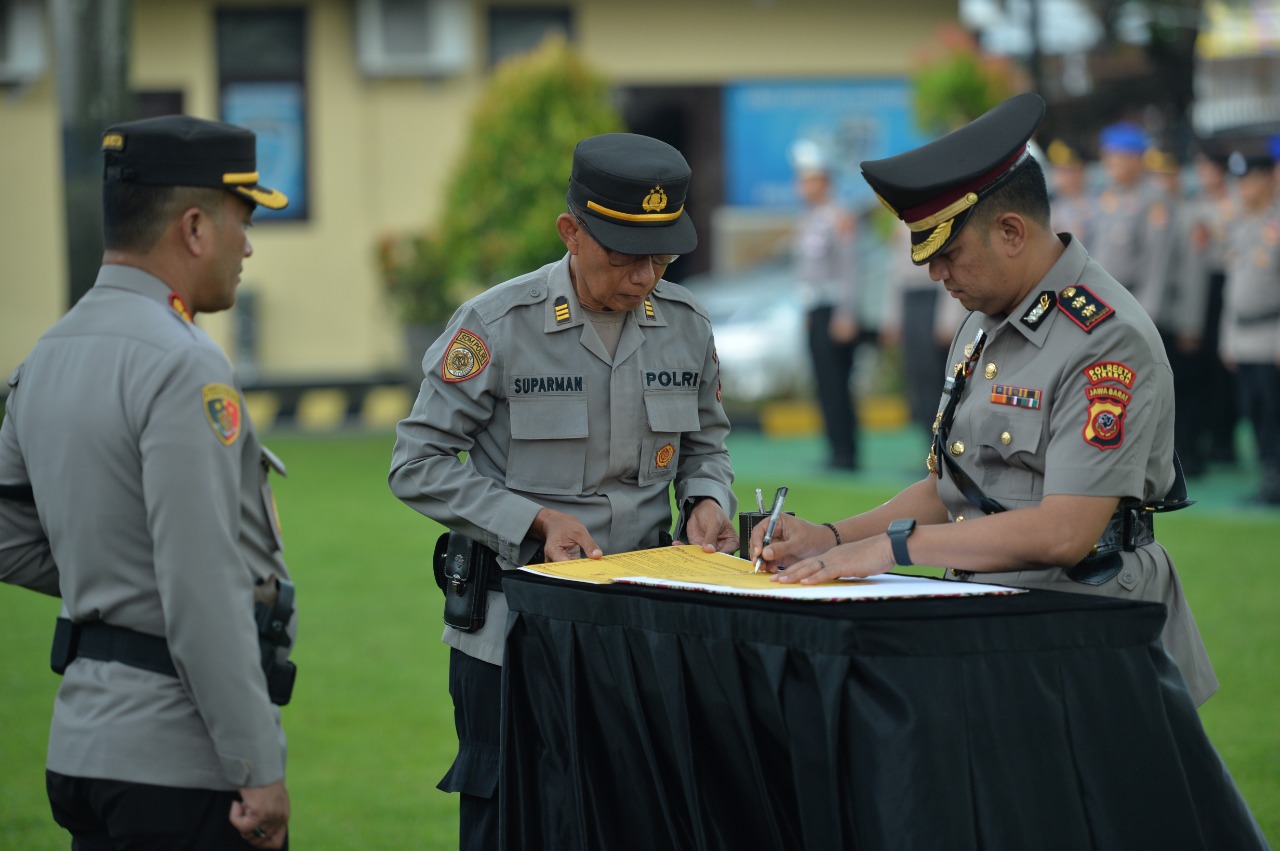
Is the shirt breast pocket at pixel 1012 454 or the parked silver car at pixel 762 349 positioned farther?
the parked silver car at pixel 762 349

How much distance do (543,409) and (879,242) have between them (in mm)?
12624

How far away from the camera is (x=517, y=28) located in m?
18.2

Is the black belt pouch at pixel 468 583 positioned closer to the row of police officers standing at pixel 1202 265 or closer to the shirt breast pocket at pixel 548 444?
the shirt breast pocket at pixel 548 444

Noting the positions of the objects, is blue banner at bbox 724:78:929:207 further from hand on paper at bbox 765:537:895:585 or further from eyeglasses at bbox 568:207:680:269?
hand on paper at bbox 765:537:895:585

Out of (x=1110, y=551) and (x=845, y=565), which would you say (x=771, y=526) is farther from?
(x=1110, y=551)

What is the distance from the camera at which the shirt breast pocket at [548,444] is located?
350cm

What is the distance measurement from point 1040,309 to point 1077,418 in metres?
0.25

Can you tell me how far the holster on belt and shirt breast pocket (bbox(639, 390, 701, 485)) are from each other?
0.39 meters

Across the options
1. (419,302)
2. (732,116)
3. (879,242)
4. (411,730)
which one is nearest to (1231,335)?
(879,242)

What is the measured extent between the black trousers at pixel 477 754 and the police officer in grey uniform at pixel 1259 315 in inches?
304

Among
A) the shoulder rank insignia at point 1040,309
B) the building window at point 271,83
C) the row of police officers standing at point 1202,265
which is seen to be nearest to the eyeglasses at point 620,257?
the shoulder rank insignia at point 1040,309

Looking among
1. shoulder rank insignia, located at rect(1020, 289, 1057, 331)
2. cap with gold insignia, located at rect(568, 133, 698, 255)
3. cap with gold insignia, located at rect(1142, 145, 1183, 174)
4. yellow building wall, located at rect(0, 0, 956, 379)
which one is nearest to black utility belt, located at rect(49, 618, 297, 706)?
cap with gold insignia, located at rect(568, 133, 698, 255)

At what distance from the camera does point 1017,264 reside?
3129mm

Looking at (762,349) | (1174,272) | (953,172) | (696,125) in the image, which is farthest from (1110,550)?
(696,125)
